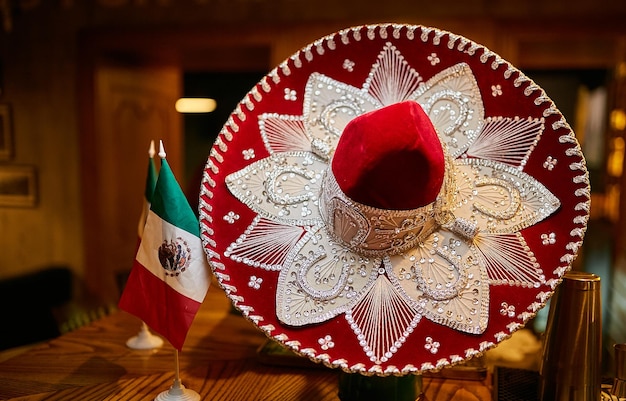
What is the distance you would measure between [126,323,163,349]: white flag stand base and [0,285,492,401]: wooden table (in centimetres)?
2

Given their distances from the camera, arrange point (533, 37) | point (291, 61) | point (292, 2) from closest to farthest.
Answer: point (291, 61) → point (533, 37) → point (292, 2)

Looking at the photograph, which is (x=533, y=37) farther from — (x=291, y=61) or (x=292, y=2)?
(x=291, y=61)

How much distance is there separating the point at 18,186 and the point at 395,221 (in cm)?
324

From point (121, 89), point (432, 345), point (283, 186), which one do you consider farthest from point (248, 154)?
point (121, 89)

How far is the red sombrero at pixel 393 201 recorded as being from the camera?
86 centimetres

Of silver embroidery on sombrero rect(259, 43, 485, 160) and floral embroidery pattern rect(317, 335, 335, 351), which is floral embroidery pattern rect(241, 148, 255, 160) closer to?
silver embroidery on sombrero rect(259, 43, 485, 160)

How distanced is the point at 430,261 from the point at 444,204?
11cm

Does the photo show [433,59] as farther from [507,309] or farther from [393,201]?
[507,309]

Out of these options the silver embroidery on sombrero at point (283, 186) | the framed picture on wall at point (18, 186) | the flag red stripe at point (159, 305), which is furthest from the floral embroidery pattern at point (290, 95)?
the framed picture on wall at point (18, 186)

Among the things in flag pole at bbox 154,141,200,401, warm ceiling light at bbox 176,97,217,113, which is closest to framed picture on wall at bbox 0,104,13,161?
warm ceiling light at bbox 176,97,217,113

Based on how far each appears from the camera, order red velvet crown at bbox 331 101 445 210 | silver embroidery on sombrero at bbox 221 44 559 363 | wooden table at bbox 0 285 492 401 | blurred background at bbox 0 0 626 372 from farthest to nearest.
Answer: blurred background at bbox 0 0 626 372 → wooden table at bbox 0 285 492 401 → silver embroidery on sombrero at bbox 221 44 559 363 → red velvet crown at bbox 331 101 445 210

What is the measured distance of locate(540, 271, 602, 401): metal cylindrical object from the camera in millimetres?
977

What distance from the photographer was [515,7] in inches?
103

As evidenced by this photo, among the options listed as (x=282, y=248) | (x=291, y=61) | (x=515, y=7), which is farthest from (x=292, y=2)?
(x=282, y=248)
